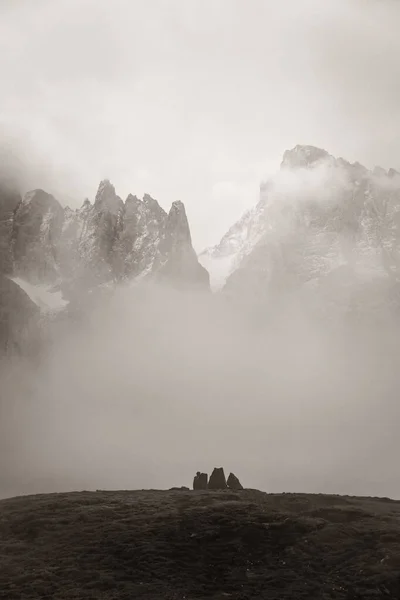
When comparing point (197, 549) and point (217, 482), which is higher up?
point (217, 482)

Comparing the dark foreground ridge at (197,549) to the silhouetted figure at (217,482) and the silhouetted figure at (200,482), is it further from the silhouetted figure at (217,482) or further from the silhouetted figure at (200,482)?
the silhouetted figure at (200,482)

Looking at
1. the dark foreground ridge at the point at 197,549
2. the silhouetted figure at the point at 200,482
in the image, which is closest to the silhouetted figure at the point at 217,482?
the silhouetted figure at the point at 200,482

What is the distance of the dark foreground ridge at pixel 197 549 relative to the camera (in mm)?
56812

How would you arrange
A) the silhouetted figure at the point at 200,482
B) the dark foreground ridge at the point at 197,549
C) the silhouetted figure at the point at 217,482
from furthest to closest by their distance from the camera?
the silhouetted figure at the point at 200,482, the silhouetted figure at the point at 217,482, the dark foreground ridge at the point at 197,549

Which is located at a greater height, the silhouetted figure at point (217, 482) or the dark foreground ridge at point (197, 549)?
the silhouetted figure at point (217, 482)

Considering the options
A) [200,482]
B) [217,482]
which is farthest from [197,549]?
[200,482]

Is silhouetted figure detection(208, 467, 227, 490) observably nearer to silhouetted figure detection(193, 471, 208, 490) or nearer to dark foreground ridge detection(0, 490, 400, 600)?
silhouetted figure detection(193, 471, 208, 490)

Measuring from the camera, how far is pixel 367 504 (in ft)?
309

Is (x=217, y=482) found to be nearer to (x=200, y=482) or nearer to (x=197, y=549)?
(x=200, y=482)

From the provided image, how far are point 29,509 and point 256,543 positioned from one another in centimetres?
3641

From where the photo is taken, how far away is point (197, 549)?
67.5 m

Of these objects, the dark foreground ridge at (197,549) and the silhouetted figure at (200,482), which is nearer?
the dark foreground ridge at (197,549)

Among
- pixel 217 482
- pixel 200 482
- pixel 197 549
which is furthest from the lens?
pixel 200 482

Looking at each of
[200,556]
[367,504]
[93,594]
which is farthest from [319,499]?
[93,594]
